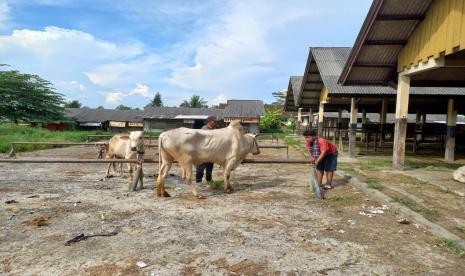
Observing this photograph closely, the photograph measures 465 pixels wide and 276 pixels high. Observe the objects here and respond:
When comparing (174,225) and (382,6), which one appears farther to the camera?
(382,6)

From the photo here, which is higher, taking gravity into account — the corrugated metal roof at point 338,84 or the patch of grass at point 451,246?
the corrugated metal roof at point 338,84

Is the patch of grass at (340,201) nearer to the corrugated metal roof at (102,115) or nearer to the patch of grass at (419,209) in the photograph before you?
the patch of grass at (419,209)

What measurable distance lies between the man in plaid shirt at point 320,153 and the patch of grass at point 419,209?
173 cm

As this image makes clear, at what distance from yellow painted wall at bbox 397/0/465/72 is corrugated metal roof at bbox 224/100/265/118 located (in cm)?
3639

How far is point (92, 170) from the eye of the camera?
1188cm

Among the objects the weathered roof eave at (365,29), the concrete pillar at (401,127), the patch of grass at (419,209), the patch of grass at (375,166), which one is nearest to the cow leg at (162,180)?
the patch of grass at (419,209)

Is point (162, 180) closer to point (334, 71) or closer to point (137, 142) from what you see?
point (137, 142)

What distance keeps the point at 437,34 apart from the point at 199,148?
672 cm

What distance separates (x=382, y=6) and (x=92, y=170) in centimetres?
1007

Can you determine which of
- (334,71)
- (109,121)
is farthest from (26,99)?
(334,71)

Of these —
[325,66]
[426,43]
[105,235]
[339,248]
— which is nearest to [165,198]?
[105,235]

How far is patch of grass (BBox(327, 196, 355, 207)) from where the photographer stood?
701 centimetres

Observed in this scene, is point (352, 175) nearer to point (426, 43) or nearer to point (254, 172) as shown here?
point (254, 172)

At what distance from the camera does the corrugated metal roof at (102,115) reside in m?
58.0
